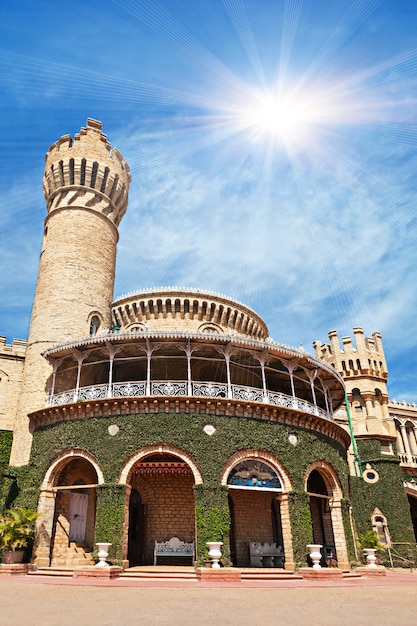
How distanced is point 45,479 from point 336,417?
22.1m

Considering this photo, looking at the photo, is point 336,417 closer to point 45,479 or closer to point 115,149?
point 45,479

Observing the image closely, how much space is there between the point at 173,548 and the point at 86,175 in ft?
75.1

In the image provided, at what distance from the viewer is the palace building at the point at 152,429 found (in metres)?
19.5

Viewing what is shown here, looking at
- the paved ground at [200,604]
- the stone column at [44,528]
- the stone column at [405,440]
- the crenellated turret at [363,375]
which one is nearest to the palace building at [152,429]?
the stone column at [44,528]

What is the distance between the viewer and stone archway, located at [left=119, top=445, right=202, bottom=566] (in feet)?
70.6

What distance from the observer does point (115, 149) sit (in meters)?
33.0

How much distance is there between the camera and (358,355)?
36344 millimetres

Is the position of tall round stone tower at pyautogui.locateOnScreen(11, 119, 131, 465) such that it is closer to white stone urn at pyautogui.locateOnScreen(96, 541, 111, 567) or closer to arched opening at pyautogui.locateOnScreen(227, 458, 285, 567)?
white stone urn at pyautogui.locateOnScreen(96, 541, 111, 567)

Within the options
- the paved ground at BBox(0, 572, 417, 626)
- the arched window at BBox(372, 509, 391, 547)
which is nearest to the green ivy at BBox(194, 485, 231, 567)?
the paved ground at BBox(0, 572, 417, 626)

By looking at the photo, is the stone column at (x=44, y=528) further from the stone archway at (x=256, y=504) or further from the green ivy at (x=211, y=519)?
the stone archway at (x=256, y=504)

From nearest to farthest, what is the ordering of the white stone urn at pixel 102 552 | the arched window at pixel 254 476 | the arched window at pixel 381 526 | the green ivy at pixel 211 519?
the white stone urn at pixel 102 552, the green ivy at pixel 211 519, the arched window at pixel 254 476, the arched window at pixel 381 526

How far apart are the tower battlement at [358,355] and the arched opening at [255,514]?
589 inches

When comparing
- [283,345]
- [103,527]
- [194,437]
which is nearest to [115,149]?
[283,345]

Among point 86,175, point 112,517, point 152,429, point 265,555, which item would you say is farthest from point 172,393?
point 86,175
